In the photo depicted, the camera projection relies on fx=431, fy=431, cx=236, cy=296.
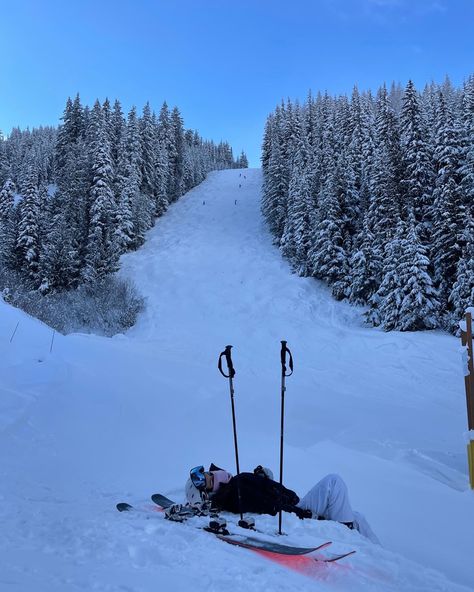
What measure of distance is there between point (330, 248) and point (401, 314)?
31.8 ft

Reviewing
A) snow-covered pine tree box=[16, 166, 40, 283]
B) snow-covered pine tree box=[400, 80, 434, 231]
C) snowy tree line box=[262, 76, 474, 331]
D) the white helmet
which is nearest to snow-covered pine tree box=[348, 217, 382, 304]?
snowy tree line box=[262, 76, 474, 331]

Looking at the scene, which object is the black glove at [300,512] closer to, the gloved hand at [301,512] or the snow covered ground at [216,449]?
the gloved hand at [301,512]

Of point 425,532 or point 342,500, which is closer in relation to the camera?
point 342,500

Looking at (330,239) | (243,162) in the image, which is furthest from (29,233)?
(243,162)

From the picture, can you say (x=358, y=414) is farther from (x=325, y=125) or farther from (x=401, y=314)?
(x=325, y=125)

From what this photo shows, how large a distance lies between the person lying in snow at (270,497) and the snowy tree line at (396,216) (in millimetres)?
19544

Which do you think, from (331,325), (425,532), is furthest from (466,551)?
(331,325)

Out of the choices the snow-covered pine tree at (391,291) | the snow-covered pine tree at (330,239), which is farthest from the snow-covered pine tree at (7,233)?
the snow-covered pine tree at (391,291)

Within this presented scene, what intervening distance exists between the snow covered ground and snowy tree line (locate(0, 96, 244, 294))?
563 inches

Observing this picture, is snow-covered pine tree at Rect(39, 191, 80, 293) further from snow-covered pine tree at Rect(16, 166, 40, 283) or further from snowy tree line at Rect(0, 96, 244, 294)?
snow-covered pine tree at Rect(16, 166, 40, 283)

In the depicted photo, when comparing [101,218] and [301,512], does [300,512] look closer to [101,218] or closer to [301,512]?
[301,512]

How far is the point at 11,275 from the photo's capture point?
34594mm

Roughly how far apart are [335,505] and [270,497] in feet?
2.44

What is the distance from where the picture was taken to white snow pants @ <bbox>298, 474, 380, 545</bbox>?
4.88m
